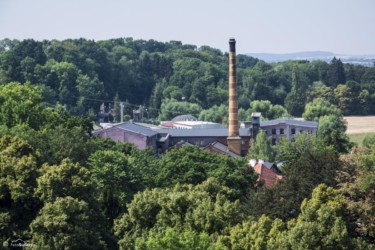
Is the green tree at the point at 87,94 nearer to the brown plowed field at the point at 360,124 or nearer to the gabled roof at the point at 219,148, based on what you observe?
the brown plowed field at the point at 360,124

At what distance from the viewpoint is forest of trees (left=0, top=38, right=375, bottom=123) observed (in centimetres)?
13400

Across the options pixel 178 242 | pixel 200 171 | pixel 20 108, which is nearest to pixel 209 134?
pixel 20 108

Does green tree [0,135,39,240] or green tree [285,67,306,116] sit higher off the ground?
green tree [0,135,39,240]

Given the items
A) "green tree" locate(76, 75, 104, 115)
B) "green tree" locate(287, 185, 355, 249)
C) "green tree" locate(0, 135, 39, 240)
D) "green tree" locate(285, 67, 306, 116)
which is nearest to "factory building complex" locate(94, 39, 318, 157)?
"green tree" locate(76, 75, 104, 115)

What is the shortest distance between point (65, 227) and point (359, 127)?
8804cm

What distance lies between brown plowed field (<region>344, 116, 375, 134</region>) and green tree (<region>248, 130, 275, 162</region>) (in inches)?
1366

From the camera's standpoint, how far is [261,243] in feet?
141

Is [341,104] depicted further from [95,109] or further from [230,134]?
[230,134]

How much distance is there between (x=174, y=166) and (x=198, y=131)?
122 ft

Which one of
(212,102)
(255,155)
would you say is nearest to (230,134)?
(255,155)

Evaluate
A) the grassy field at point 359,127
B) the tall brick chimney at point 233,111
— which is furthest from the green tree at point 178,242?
the grassy field at point 359,127

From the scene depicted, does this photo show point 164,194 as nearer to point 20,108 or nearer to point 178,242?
point 178,242

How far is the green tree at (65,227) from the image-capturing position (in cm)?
4484

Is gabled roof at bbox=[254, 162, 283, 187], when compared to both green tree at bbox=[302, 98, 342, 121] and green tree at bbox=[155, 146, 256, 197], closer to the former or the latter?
green tree at bbox=[155, 146, 256, 197]
